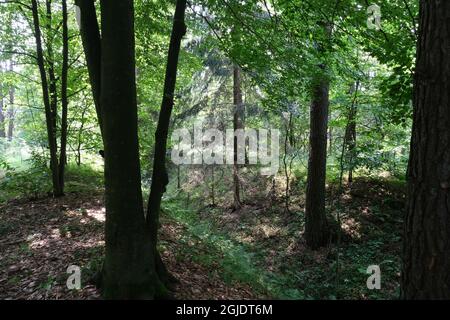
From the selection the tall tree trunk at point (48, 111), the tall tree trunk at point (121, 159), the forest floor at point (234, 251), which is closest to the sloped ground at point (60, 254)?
the forest floor at point (234, 251)

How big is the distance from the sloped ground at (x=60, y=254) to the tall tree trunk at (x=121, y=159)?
57 centimetres

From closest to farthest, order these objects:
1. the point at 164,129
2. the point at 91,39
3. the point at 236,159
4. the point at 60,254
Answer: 1. the point at 91,39
2. the point at 164,129
3. the point at 60,254
4. the point at 236,159

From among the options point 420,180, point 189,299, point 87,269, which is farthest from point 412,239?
point 87,269

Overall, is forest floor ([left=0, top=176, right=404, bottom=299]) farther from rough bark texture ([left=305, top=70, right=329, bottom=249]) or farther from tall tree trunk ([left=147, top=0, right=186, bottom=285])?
tall tree trunk ([left=147, top=0, right=186, bottom=285])

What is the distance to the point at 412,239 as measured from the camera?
3.04m

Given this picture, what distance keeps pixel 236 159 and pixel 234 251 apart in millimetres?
4694

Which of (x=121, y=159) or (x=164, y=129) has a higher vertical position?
(x=164, y=129)

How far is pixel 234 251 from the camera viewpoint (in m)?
9.69

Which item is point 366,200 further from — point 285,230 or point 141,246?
point 141,246

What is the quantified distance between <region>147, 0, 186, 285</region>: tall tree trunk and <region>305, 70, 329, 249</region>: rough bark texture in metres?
5.27

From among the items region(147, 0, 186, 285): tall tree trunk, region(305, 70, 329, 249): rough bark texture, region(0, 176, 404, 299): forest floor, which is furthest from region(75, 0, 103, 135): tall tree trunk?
region(305, 70, 329, 249): rough bark texture

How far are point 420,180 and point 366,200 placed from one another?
26.3ft

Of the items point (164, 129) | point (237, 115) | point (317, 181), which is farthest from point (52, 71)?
point (317, 181)

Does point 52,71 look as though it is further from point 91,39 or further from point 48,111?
point 91,39
